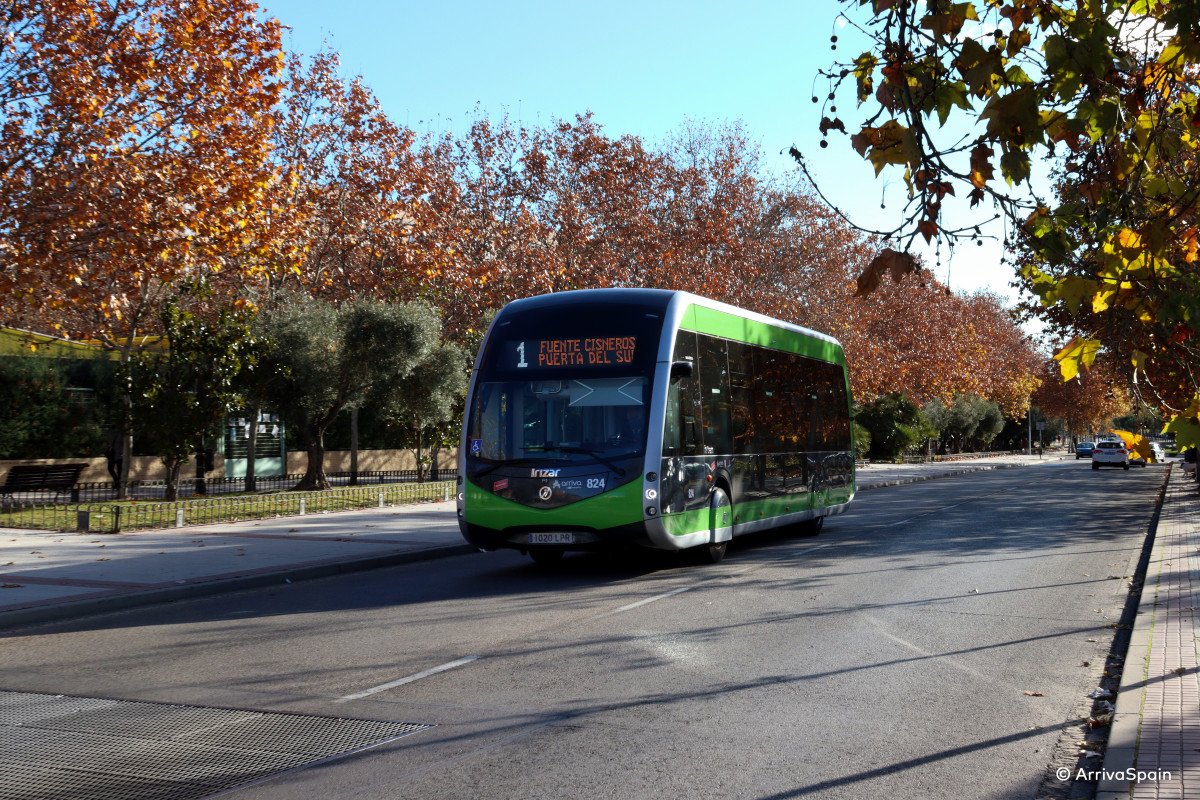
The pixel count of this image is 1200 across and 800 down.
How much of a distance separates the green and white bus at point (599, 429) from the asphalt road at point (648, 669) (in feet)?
2.29

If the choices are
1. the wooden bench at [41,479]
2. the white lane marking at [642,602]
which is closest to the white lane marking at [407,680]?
the white lane marking at [642,602]

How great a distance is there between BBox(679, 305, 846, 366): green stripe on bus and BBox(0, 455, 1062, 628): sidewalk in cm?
515

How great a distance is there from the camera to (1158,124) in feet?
16.7

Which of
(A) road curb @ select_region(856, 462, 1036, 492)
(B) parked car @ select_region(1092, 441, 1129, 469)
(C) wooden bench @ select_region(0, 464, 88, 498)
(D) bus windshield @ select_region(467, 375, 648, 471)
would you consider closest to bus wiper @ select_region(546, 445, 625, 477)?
(D) bus windshield @ select_region(467, 375, 648, 471)

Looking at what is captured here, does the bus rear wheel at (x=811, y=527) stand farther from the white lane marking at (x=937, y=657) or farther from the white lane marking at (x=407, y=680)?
the white lane marking at (x=407, y=680)

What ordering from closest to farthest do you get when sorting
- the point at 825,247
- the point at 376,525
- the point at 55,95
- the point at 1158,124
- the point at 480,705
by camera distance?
the point at 1158,124 → the point at 480,705 → the point at 55,95 → the point at 376,525 → the point at 825,247

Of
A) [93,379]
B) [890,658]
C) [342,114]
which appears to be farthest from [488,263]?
[890,658]

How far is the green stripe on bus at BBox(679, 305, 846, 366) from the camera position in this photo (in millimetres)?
12984

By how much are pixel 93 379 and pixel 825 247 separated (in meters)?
27.4

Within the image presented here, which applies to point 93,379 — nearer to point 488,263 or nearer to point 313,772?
point 488,263

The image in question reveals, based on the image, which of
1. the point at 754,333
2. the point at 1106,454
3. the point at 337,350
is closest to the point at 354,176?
the point at 337,350

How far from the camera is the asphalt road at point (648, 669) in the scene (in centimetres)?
509

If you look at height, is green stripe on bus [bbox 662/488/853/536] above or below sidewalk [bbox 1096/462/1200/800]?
above

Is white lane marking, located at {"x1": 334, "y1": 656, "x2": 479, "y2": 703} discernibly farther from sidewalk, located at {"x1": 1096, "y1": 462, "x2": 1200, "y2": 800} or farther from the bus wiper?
sidewalk, located at {"x1": 1096, "y1": 462, "x2": 1200, "y2": 800}
